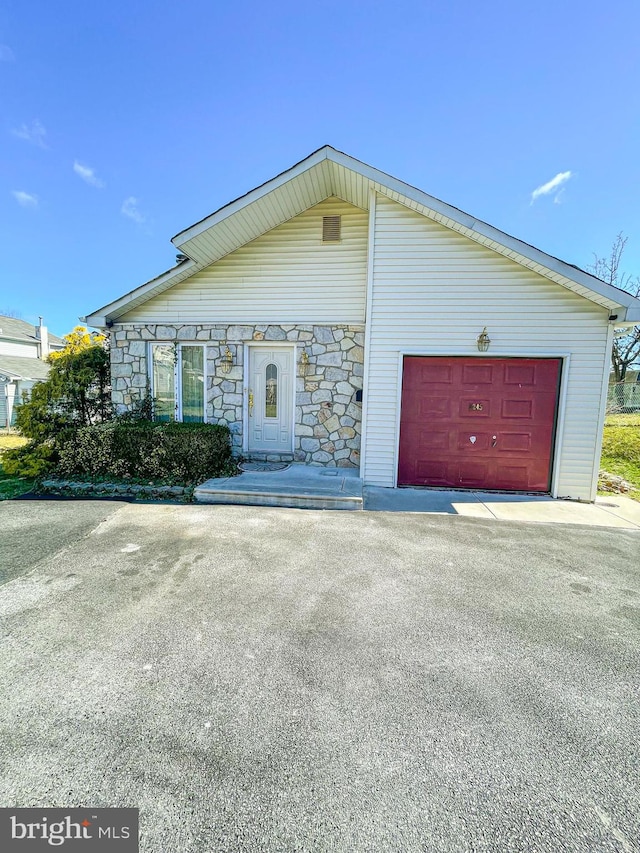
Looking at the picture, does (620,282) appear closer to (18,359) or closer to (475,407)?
(475,407)

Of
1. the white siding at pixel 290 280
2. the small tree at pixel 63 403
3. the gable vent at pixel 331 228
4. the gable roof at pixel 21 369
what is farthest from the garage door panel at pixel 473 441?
the gable roof at pixel 21 369

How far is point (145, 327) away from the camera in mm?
7488

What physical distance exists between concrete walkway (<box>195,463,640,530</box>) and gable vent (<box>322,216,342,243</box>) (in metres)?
4.57

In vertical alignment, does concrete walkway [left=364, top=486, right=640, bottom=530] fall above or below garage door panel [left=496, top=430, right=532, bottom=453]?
below

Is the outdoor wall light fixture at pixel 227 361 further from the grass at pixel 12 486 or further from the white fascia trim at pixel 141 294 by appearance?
the grass at pixel 12 486

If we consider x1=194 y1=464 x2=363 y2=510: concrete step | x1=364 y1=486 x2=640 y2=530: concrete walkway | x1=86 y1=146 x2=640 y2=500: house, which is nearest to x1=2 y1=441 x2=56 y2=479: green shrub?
x1=86 y1=146 x2=640 y2=500: house

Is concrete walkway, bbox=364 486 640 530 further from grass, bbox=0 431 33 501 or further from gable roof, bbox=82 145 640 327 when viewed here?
grass, bbox=0 431 33 501

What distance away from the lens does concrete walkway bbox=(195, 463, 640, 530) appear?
5.34 m

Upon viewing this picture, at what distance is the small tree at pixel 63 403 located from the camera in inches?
255

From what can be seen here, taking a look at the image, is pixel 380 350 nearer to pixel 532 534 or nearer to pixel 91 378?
pixel 532 534

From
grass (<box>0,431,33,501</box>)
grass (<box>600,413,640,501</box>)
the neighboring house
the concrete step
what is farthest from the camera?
the neighboring house

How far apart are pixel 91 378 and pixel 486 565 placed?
782 cm

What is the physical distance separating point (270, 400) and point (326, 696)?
5879 millimetres

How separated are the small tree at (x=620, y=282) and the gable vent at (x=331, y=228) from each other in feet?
69.4
